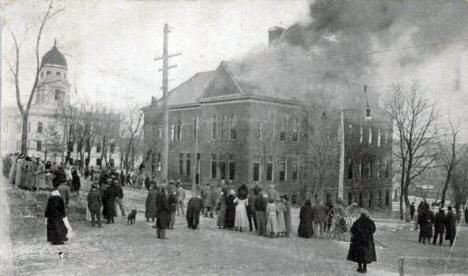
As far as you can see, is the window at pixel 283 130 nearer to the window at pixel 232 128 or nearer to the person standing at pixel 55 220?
the window at pixel 232 128

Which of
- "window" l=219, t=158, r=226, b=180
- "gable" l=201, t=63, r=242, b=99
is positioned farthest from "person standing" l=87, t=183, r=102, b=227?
"gable" l=201, t=63, r=242, b=99

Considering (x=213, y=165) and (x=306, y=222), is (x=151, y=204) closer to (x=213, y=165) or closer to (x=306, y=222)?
(x=213, y=165)

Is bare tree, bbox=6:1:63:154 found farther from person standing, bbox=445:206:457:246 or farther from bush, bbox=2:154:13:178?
person standing, bbox=445:206:457:246

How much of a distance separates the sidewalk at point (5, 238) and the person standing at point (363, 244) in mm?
4502

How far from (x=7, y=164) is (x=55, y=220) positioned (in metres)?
1.36

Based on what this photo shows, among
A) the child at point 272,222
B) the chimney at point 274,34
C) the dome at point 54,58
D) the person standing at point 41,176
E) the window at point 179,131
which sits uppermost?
the chimney at point 274,34

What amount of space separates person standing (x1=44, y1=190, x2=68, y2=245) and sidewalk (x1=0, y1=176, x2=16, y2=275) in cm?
52

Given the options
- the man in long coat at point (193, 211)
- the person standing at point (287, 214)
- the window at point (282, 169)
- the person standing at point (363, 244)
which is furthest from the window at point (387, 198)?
the man in long coat at point (193, 211)

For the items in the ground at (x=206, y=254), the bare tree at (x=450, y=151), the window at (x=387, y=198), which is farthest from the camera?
the window at (x=387, y=198)

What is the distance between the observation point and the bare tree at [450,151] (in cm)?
660

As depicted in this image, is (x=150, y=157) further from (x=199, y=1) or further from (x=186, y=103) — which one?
(x=199, y=1)

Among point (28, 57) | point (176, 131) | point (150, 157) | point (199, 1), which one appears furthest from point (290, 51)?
point (28, 57)

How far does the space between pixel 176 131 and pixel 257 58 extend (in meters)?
1.78

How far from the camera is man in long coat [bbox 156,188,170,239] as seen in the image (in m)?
7.66
